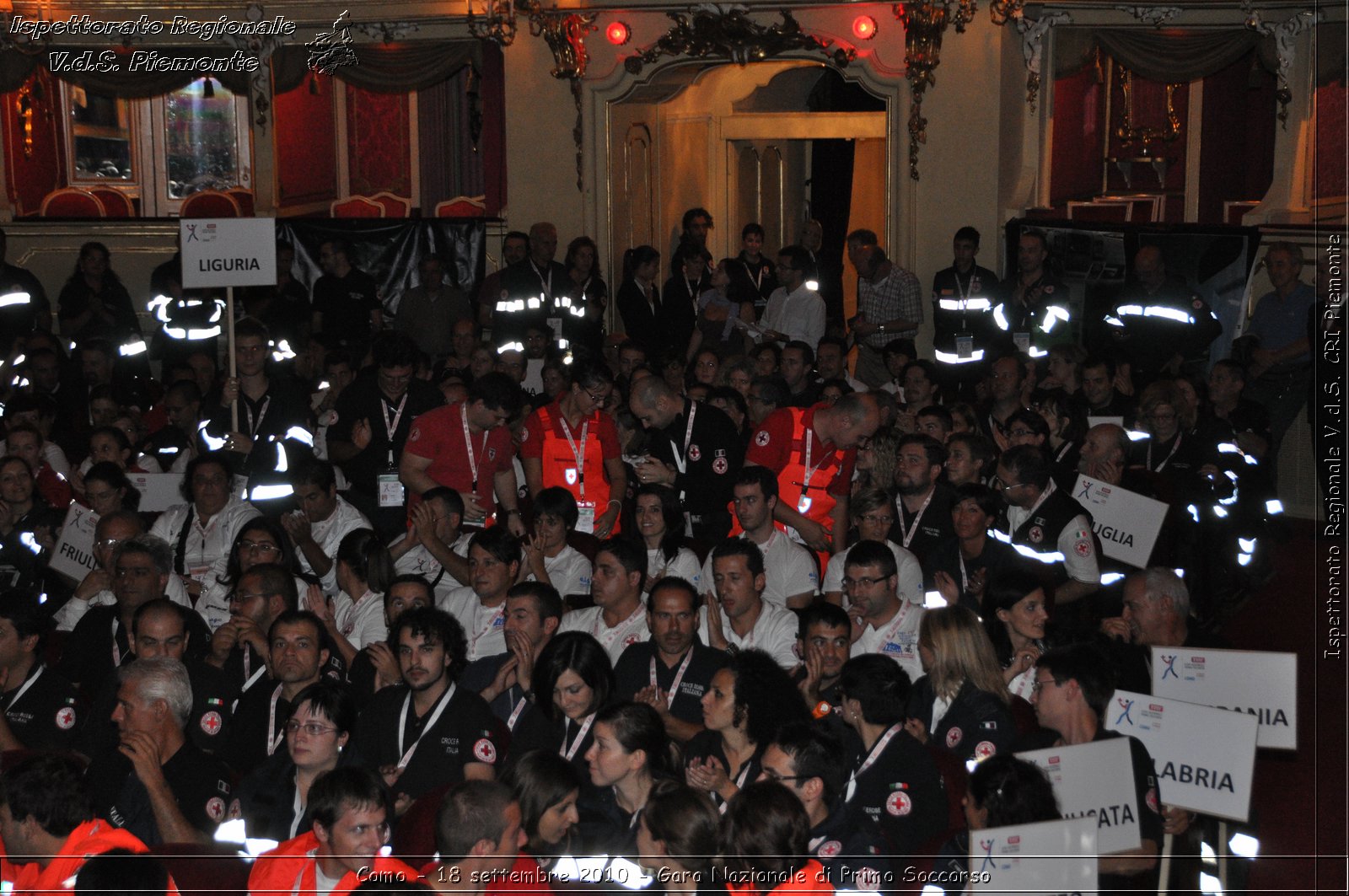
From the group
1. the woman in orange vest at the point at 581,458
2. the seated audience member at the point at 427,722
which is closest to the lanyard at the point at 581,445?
the woman in orange vest at the point at 581,458

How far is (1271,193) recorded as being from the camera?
1292cm

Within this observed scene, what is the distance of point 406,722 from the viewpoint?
5469mm

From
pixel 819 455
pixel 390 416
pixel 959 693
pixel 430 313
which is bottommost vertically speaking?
pixel 959 693

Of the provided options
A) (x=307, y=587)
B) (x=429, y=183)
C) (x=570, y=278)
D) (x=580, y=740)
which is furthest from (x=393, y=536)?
(x=429, y=183)

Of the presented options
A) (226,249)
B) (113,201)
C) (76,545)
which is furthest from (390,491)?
(113,201)

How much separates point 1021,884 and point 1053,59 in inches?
450

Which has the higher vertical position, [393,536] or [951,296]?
[951,296]

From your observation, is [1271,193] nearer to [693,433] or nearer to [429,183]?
[693,433]

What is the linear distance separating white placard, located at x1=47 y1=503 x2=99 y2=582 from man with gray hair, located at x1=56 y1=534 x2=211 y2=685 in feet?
2.49

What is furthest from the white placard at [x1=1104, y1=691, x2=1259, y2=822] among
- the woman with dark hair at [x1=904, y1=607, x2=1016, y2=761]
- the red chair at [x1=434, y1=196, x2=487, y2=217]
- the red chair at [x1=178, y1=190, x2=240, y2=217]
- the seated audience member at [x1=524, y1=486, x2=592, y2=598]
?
the red chair at [x1=178, y1=190, x2=240, y2=217]

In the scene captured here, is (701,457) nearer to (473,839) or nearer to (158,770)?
(158,770)

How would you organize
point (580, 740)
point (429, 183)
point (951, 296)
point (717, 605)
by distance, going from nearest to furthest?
1. point (580, 740)
2. point (717, 605)
3. point (951, 296)
4. point (429, 183)

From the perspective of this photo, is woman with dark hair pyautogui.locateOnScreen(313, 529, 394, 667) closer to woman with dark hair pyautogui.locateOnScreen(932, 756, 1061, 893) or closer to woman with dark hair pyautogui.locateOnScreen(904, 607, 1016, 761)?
woman with dark hair pyautogui.locateOnScreen(904, 607, 1016, 761)

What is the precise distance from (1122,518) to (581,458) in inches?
115
